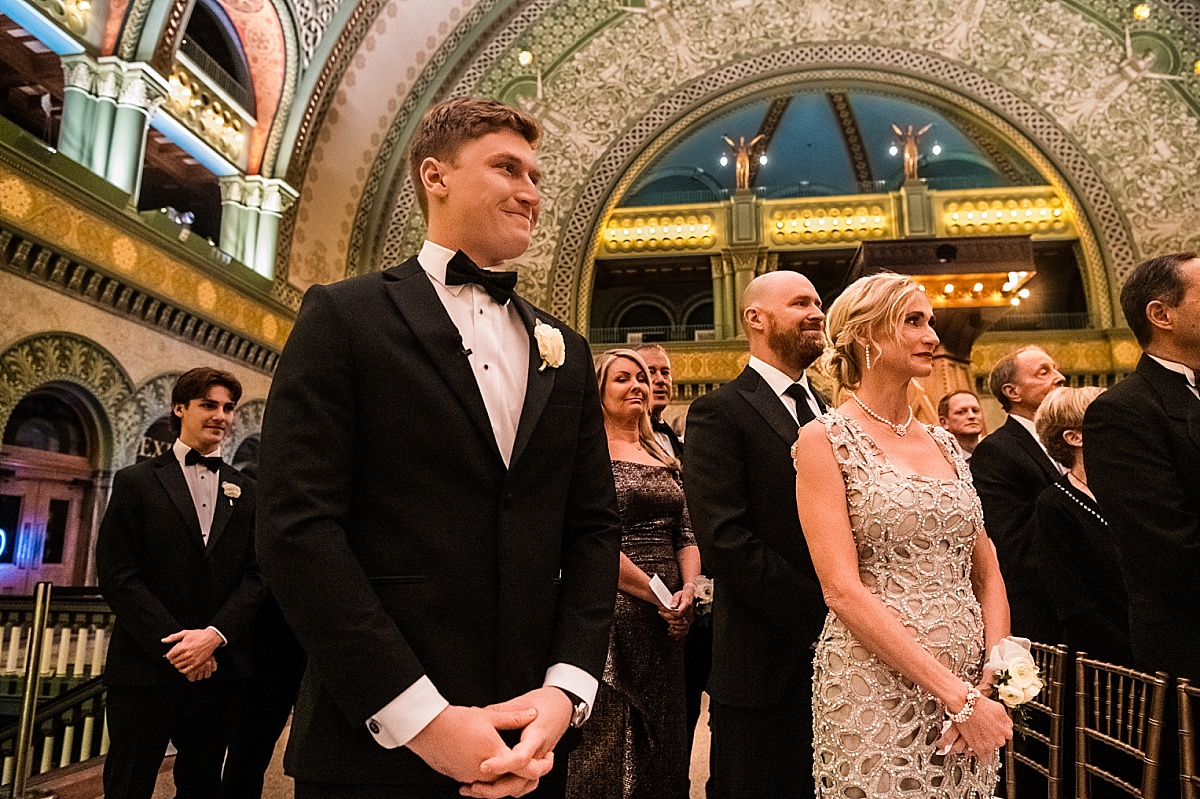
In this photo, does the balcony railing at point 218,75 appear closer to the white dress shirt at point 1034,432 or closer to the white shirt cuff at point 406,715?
the white dress shirt at point 1034,432

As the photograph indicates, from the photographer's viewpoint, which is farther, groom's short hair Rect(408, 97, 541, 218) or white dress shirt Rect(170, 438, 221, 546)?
white dress shirt Rect(170, 438, 221, 546)

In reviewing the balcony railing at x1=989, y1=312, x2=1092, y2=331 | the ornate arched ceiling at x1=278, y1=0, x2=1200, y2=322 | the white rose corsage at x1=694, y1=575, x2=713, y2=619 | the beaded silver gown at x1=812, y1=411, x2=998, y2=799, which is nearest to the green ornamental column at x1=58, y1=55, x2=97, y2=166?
the ornate arched ceiling at x1=278, y1=0, x2=1200, y2=322

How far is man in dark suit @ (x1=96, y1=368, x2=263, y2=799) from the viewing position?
287cm

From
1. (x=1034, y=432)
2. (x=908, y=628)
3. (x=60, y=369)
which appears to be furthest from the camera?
(x=60, y=369)

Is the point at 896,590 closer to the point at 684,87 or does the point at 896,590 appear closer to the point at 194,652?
the point at 194,652

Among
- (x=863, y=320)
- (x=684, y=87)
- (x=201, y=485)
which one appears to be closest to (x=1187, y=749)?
(x=863, y=320)

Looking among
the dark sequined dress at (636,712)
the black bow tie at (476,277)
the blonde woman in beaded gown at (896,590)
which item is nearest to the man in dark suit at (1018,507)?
the dark sequined dress at (636,712)

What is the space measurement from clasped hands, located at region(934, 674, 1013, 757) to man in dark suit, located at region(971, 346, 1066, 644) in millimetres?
1566

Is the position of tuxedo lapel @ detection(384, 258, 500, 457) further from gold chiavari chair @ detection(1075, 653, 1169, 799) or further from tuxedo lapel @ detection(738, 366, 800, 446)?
gold chiavari chair @ detection(1075, 653, 1169, 799)

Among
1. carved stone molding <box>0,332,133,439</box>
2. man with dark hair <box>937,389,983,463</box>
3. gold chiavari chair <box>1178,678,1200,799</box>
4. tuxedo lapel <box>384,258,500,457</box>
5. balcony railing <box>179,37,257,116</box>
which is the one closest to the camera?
tuxedo lapel <box>384,258,500,457</box>

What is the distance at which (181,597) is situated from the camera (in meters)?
3.05

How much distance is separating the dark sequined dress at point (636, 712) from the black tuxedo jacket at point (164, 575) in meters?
1.39

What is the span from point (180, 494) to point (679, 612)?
1.86 meters

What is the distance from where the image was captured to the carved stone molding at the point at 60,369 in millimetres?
6664
